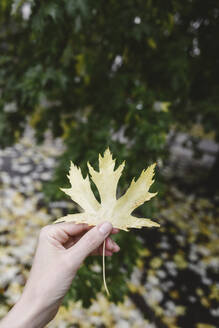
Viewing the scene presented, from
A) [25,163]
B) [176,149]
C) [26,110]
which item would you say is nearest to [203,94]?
[26,110]

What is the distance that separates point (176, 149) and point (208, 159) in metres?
0.99

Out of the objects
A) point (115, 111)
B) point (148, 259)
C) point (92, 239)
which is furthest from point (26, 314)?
point (148, 259)

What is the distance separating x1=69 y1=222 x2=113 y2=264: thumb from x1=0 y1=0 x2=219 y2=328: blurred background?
56 centimetres

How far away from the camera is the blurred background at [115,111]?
1.68 meters

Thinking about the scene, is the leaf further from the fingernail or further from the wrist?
the wrist

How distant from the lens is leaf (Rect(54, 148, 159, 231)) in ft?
2.91

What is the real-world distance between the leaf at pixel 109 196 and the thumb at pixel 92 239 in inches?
1.1

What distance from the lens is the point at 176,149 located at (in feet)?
24.8

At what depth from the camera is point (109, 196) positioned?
950 millimetres

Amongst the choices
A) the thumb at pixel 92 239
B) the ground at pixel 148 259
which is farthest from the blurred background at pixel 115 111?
the thumb at pixel 92 239

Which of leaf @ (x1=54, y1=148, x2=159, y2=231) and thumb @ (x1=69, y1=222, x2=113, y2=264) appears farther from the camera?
thumb @ (x1=69, y1=222, x2=113, y2=264)

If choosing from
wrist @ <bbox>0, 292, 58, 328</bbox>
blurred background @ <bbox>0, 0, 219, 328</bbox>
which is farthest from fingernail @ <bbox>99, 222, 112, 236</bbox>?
blurred background @ <bbox>0, 0, 219, 328</bbox>

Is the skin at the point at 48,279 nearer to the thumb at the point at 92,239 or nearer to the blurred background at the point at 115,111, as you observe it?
the thumb at the point at 92,239

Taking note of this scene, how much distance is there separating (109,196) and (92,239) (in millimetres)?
219
